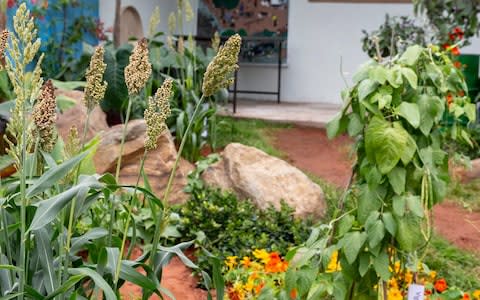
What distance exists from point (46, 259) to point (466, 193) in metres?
4.49

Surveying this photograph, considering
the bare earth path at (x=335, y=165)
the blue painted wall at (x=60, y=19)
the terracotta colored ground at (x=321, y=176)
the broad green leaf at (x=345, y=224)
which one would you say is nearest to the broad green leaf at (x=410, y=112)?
the broad green leaf at (x=345, y=224)

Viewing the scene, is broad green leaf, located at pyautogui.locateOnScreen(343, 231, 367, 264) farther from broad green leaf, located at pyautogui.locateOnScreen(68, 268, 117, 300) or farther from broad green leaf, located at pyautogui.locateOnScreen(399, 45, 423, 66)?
broad green leaf, located at pyautogui.locateOnScreen(68, 268, 117, 300)

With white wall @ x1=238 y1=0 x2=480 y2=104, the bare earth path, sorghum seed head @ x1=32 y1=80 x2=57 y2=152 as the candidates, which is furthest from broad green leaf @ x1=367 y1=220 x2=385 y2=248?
white wall @ x1=238 y1=0 x2=480 y2=104

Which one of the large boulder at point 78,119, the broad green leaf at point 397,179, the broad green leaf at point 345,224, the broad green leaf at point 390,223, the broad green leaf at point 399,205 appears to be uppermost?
the broad green leaf at point 397,179

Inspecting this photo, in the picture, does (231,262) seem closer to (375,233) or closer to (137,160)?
(375,233)

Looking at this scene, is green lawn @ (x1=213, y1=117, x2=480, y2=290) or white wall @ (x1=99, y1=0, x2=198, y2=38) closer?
green lawn @ (x1=213, y1=117, x2=480, y2=290)

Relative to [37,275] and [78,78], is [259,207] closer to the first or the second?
[37,275]

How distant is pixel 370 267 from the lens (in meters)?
2.51

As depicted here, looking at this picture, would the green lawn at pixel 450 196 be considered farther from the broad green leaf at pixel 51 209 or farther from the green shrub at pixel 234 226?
the broad green leaf at pixel 51 209

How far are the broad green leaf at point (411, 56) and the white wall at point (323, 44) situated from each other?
30.4 feet

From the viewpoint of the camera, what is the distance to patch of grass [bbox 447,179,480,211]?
5508 millimetres

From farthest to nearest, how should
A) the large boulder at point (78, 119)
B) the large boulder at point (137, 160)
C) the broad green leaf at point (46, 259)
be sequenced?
the large boulder at point (78, 119), the large boulder at point (137, 160), the broad green leaf at point (46, 259)

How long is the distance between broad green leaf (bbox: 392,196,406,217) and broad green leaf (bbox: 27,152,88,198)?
102 centimetres

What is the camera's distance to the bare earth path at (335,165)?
4680 mm
